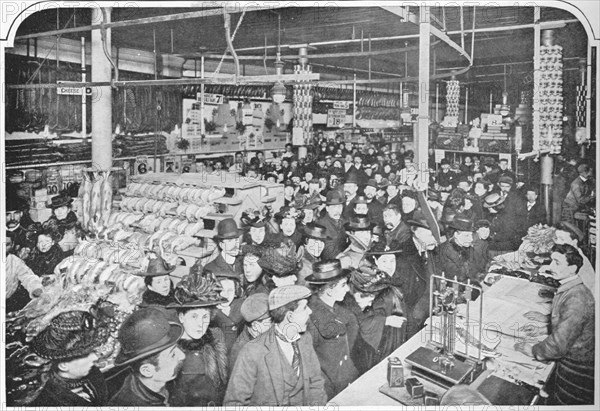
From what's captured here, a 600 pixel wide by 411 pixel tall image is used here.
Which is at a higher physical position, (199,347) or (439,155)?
(439,155)

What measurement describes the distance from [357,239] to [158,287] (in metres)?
1.30

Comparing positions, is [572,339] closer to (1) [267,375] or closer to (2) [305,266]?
(2) [305,266]

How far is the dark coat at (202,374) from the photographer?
4.27 metres

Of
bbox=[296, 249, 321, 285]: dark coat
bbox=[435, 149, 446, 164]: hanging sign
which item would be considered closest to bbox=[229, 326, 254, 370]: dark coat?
bbox=[296, 249, 321, 285]: dark coat

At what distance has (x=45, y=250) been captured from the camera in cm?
434

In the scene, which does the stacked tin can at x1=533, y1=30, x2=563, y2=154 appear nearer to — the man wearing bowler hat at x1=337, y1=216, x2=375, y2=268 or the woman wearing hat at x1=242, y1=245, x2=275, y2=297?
the man wearing bowler hat at x1=337, y1=216, x2=375, y2=268

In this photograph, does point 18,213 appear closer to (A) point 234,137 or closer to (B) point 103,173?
(B) point 103,173

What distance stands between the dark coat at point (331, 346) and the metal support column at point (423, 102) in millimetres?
1030

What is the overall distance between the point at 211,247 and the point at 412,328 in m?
1.38

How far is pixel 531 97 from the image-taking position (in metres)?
4.29

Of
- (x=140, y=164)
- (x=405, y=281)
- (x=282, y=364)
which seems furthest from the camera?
(x=140, y=164)

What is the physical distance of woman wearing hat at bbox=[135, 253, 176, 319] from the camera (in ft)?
14.0

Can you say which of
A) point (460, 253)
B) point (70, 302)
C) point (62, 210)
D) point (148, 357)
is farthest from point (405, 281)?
point (62, 210)

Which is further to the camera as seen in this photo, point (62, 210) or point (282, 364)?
point (62, 210)
